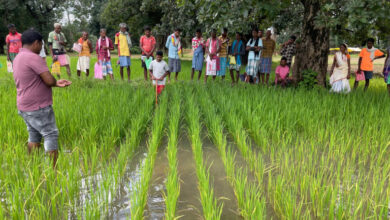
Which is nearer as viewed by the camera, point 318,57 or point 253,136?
point 253,136

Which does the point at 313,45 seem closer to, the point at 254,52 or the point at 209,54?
the point at 254,52

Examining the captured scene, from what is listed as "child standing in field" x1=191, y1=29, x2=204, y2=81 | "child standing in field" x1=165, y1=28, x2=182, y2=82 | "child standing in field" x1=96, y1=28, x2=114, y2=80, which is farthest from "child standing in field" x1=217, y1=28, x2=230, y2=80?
"child standing in field" x1=96, y1=28, x2=114, y2=80

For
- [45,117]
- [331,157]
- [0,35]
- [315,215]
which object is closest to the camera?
[315,215]

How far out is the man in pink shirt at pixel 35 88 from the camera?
8.75ft

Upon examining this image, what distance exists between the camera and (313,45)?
24.8ft

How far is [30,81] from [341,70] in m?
6.36

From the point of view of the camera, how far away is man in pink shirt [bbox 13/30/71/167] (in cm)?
267

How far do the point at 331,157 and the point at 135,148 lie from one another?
220cm

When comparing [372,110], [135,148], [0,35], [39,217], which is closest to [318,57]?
[372,110]

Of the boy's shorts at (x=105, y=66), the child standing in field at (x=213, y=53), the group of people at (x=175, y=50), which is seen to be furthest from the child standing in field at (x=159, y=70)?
the boy's shorts at (x=105, y=66)

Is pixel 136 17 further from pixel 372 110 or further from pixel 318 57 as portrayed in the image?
pixel 372 110

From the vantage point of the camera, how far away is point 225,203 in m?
2.40

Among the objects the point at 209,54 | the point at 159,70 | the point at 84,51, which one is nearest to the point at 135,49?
the point at 84,51

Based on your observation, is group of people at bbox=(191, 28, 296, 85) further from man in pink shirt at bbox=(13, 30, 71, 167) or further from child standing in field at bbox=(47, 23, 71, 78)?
man in pink shirt at bbox=(13, 30, 71, 167)
